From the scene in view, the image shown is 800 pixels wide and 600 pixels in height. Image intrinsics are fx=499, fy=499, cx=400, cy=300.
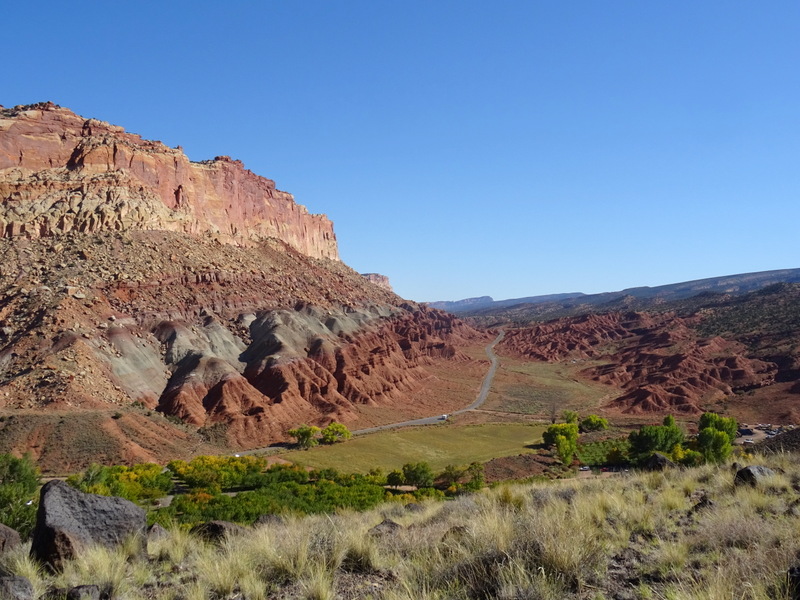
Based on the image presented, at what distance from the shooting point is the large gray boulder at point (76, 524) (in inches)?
337

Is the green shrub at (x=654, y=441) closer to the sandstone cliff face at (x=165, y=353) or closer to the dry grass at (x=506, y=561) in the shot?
the sandstone cliff face at (x=165, y=353)

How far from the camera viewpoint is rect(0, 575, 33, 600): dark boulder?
6328mm

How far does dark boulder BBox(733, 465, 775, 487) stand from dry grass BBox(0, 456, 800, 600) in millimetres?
975

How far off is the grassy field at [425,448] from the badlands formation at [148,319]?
7.77m

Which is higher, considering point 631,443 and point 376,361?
point 376,361

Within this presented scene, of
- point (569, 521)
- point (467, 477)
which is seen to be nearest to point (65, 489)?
point (569, 521)

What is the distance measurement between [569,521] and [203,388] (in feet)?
186

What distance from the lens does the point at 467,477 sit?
40.2m

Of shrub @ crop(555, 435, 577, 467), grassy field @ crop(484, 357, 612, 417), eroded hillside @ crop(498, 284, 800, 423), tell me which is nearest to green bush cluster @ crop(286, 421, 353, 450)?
shrub @ crop(555, 435, 577, 467)

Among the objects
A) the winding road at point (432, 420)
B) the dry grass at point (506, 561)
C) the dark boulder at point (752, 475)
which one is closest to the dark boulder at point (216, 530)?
the dry grass at point (506, 561)

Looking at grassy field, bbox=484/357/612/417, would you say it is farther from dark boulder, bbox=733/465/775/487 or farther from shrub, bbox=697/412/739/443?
dark boulder, bbox=733/465/775/487

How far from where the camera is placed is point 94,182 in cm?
7538

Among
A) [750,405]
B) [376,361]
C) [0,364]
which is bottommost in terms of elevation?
[750,405]

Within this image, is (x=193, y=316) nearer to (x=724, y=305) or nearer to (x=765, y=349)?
(x=765, y=349)
